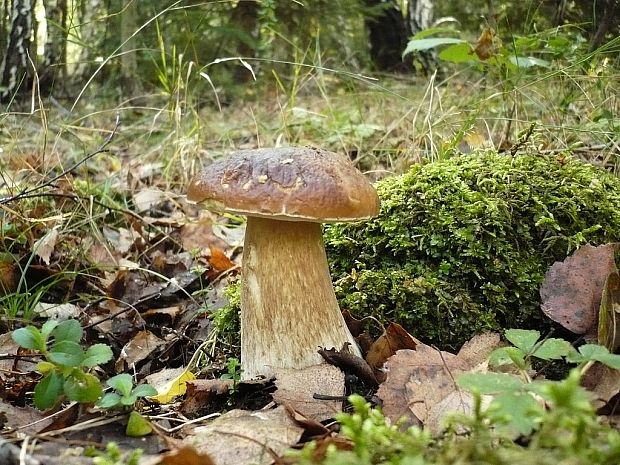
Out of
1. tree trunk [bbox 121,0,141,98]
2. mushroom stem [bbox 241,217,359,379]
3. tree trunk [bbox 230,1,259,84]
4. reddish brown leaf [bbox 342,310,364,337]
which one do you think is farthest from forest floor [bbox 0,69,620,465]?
tree trunk [bbox 230,1,259,84]

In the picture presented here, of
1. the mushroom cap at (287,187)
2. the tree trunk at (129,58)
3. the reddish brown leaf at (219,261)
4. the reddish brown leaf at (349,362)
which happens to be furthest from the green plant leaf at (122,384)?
the tree trunk at (129,58)

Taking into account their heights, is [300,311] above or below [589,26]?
below

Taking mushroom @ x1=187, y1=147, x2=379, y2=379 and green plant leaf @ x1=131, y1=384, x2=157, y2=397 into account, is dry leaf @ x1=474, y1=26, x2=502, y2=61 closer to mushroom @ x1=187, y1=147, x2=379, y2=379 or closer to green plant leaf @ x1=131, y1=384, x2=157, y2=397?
mushroom @ x1=187, y1=147, x2=379, y2=379

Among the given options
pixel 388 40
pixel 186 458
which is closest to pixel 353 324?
pixel 186 458

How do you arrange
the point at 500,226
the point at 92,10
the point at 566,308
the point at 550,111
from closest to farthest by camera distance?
1. the point at 566,308
2. the point at 500,226
3. the point at 550,111
4. the point at 92,10

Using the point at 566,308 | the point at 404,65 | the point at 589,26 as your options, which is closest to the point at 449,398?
the point at 566,308

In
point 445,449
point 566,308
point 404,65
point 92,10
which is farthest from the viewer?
point 404,65

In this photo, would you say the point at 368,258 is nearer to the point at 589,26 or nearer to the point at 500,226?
the point at 500,226
